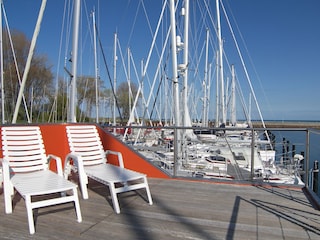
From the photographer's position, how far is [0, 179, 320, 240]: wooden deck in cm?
275

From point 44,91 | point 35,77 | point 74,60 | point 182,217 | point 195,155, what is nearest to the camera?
point 182,217

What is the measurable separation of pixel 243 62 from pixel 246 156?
16.1 ft

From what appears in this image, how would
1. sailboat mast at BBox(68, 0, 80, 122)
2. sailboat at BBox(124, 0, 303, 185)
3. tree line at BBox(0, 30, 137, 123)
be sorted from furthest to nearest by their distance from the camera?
1. tree line at BBox(0, 30, 137, 123)
2. sailboat at BBox(124, 0, 303, 185)
3. sailboat mast at BBox(68, 0, 80, 122)

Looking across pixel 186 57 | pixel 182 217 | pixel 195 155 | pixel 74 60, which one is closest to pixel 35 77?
pixel 186 57

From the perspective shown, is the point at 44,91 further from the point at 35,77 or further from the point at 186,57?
the point at 186,57

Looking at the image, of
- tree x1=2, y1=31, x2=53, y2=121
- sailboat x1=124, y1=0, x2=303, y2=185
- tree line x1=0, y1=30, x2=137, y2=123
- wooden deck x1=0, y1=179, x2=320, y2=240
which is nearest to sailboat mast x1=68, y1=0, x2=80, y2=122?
sailboat x1=124, y1=0, x2=303, y2=185

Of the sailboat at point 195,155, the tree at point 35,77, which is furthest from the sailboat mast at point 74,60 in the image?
the tree at point 35,77

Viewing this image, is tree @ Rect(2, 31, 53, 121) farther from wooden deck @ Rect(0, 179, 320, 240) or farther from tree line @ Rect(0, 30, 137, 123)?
wooden deck @ Rect(0, 179, 320, 240)

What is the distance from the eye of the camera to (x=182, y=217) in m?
3.21

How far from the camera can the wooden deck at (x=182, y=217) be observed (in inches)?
108

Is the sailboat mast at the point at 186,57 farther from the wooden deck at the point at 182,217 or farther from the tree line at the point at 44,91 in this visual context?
the tree line at the point at 44,91

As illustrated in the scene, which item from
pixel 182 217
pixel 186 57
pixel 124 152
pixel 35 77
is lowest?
pixel 182 217

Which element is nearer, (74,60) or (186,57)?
(74,60)

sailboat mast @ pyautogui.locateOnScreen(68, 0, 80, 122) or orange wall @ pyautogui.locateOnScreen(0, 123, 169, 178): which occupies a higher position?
sailboat mast @ pyautogui.locateOnScreen(68, 0, 80, 122)
